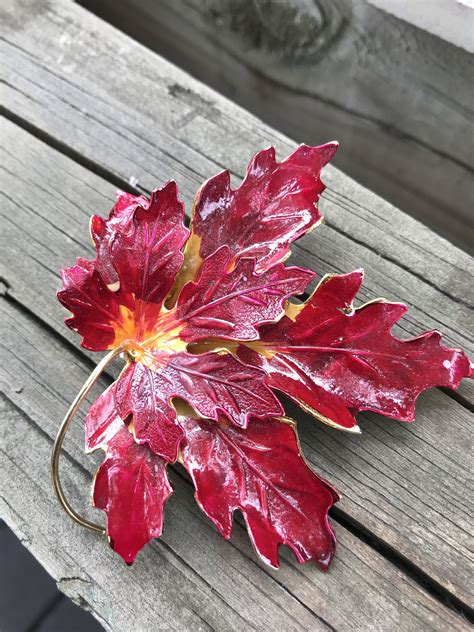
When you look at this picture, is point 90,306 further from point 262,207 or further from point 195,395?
point 262,207

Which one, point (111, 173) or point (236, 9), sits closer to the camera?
point (111, 173)

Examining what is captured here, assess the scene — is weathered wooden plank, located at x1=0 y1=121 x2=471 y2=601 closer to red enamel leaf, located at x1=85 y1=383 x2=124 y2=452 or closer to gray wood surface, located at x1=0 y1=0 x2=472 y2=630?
gray wood surface, located at x1=0 y1=0 x2=472 y2=630

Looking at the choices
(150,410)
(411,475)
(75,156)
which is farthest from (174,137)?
(411,475)

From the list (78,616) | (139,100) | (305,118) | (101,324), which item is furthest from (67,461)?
(305,118)

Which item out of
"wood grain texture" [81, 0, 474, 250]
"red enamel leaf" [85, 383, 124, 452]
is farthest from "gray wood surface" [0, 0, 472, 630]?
"wood grain texture" [81, 0, 474, 250]

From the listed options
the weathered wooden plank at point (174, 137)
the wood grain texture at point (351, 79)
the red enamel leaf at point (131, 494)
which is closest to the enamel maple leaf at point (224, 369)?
the red enamel leaf at point (131, 494)

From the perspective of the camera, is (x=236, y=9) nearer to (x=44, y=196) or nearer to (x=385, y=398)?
(x=44, y=196)
